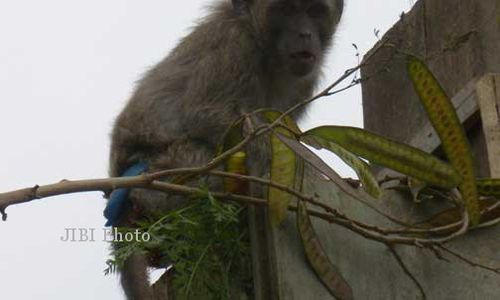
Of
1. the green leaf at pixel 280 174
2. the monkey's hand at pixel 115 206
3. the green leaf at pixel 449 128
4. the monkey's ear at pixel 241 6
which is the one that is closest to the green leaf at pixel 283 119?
the green leaf at pixel 280 174

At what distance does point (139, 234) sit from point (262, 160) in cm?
203

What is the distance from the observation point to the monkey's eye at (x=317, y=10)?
25.5ft

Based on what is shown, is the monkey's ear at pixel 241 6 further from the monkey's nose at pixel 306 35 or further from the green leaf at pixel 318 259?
the green leaf at pixel 318 259

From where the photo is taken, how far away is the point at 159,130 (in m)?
7.33

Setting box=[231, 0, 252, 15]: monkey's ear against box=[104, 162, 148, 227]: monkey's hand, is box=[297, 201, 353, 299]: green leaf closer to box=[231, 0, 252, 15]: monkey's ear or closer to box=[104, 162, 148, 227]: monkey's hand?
box=[104, 162, 148, 227]: monkey's hand

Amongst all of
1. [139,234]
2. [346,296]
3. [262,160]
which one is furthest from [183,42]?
[346,296]

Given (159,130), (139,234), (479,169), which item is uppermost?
(159,130)

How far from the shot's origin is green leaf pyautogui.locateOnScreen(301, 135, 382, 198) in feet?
15.1

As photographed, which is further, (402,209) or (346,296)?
(402,209)

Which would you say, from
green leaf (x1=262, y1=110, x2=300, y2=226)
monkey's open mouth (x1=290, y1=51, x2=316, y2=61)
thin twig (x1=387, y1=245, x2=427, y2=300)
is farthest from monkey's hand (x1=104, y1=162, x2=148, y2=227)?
thin twig (x1=387, y1=245, x2=427, y2=300)

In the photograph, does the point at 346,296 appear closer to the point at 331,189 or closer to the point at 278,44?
the point at 331,189

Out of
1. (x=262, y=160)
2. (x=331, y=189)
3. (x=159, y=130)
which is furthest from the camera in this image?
(x=159, y=130)

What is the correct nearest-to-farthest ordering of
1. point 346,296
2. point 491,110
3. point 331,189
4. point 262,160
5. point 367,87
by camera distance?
point 346,296
point 331,189
point 491,110
point 262,160
point 367,87

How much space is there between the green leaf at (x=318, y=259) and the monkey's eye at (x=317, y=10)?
11.4ft
